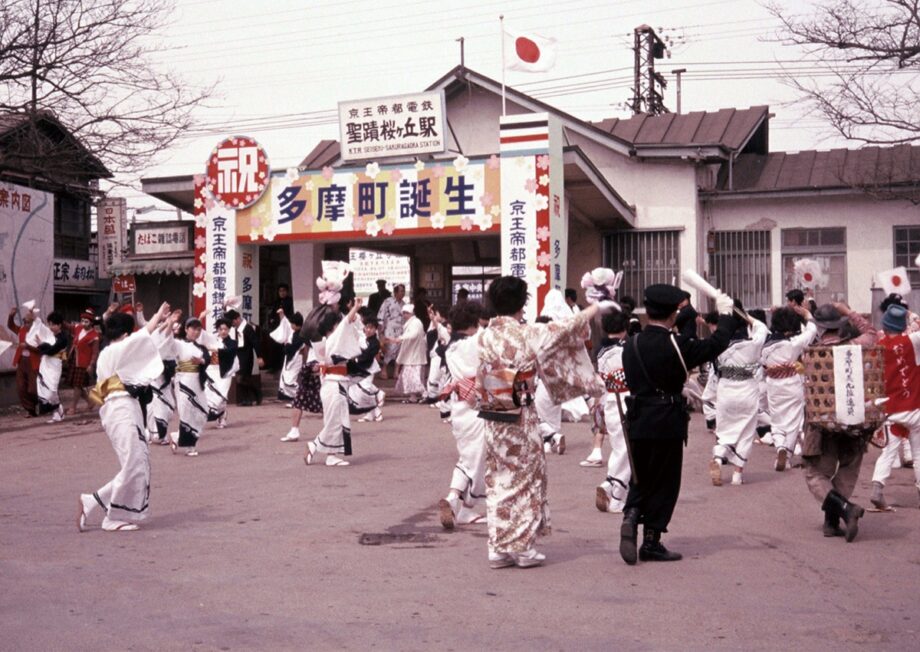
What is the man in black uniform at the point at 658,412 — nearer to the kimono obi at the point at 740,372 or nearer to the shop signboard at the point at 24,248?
the kimono obi at the point at 740,372

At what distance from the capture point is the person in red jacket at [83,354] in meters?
18.0

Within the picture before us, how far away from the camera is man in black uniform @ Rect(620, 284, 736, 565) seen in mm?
6711

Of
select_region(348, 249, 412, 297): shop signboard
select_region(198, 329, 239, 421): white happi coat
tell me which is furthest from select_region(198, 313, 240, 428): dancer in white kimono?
select_region(348, 249, 412, 297): shop signboard

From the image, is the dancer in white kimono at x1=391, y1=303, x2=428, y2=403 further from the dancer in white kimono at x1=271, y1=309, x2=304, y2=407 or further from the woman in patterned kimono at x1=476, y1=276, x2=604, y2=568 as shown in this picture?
the woman in patterned kimono at x1=476, y1=276, x2=604, y2=568

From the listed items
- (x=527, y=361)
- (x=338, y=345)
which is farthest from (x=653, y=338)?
(x=338, y=345)

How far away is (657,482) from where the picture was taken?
6770 millimetres

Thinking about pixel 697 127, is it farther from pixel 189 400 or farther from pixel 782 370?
pixel 189 400

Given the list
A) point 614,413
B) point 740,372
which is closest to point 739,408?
point 740,372

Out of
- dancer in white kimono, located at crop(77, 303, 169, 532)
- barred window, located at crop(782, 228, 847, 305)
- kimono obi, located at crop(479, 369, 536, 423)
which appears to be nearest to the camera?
kimono obi, located at crop(479, 369, 536, 423)

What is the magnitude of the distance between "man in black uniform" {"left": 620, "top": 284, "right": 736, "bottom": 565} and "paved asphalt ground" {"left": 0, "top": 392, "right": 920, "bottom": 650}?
0.33m

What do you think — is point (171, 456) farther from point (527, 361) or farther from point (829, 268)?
point (829, 268)

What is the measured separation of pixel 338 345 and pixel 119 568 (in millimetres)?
5095

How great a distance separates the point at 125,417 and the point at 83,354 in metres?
10.4

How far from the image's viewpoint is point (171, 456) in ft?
42.0
